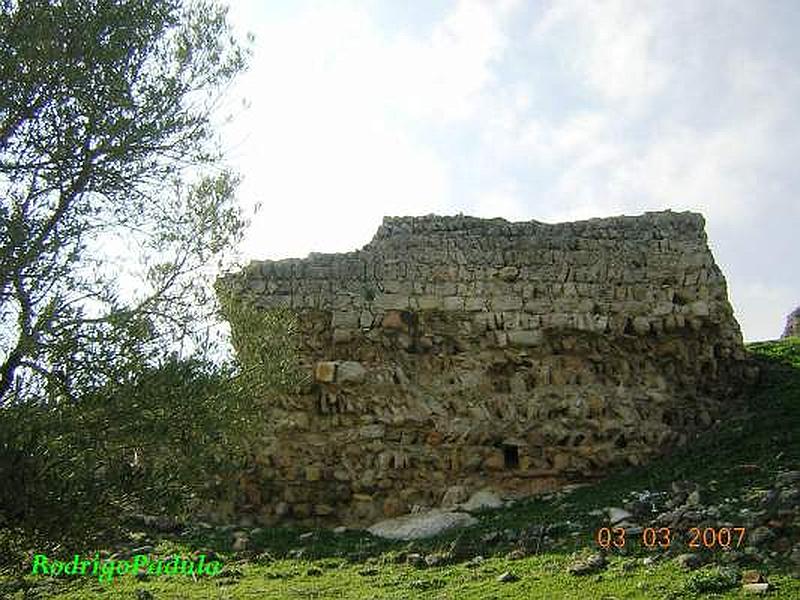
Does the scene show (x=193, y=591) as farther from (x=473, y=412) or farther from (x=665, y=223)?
(x=665, y=223)

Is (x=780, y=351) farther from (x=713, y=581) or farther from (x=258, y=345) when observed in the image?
(x=258, y=345)

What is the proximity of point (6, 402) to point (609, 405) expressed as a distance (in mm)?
7462

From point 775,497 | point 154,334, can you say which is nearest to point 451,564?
point 775,497

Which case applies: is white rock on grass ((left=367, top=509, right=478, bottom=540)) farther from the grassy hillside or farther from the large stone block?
the large stone block

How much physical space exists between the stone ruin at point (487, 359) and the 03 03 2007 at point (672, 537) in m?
2.76

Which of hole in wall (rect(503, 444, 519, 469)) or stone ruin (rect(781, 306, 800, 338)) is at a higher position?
stone ruin (rect(781, 306, 800, 338))

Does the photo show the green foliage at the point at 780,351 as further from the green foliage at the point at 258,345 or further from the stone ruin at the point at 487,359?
the green foliage at the point at 258,345

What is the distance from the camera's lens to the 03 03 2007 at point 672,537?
7512 millimetres

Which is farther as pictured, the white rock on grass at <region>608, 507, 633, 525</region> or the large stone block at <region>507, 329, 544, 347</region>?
the large stone block at <region>507, 329, 544, 347</region>

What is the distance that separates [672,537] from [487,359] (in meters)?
3.94

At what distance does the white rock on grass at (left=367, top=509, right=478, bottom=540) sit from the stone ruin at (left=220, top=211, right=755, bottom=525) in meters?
0.27

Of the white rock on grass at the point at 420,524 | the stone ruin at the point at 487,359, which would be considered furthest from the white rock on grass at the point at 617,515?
the stone ruin at the point at 487,359

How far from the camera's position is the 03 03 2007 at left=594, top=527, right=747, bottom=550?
24.6ft

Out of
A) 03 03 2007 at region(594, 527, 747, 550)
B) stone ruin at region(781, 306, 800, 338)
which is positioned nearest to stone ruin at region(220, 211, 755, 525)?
03 03 2007 at region(594, 527, 747, 550)
